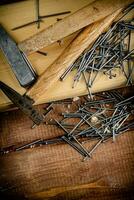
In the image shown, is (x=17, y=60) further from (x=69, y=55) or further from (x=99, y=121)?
(x=99, y=121)

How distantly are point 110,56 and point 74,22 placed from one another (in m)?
0.45

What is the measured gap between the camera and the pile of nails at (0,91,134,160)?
2967mm

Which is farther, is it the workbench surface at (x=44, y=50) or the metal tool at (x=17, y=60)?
the workbench surface at (x=44, y=50)

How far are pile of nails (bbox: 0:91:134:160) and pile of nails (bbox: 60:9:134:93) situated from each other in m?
0.18

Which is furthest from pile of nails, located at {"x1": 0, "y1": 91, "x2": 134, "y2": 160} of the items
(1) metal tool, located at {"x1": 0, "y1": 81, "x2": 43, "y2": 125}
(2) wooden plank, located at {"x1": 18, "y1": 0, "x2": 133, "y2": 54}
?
(2) wooden plank, located at {"x1": 18, "y1": 0, "x2": 133, "y2": 54}

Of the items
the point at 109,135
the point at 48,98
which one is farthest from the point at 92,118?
the point at 48,98

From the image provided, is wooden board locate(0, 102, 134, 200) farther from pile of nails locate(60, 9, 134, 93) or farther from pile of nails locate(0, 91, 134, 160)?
pile of nails locate(60, 9, 134, 93)

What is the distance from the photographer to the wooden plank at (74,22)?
267cm

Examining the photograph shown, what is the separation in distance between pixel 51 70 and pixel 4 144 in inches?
34.5

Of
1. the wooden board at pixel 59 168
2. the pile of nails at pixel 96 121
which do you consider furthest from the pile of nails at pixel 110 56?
the wooden board at pixel 59 168

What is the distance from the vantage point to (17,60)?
9.39ft

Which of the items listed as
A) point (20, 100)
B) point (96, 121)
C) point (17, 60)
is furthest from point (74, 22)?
point (96, 121)

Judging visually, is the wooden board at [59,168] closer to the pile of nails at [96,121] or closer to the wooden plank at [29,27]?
the pile of nails at [96,121]

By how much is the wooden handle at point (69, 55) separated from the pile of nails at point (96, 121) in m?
0.39
